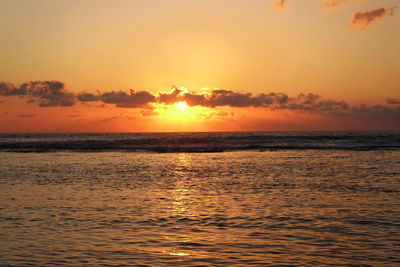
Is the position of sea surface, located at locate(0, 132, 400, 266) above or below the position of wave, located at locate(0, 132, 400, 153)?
below

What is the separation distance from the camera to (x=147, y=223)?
13.8 meters

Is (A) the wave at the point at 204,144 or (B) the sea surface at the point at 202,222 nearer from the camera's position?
(B) the sea surface at the point at 202,222

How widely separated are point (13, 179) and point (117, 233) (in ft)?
53.4

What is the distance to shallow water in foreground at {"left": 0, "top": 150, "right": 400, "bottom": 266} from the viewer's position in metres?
10.3

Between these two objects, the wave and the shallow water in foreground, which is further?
the wave

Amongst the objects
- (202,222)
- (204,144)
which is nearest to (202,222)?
(202,222)

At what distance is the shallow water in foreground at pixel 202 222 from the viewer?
407 inches

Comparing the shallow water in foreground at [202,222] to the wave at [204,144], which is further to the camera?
the wave at [204,144]

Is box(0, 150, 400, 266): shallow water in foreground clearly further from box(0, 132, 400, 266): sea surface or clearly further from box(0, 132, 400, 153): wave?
box(0, 132, 400, 153): wave

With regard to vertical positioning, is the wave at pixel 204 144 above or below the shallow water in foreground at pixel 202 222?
above

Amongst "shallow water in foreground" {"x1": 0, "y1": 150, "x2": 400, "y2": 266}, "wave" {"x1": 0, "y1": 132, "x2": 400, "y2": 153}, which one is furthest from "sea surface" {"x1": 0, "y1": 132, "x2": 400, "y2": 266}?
"wave" {"x1": 0, "y1": 132, "x2": 400, "y2": 153}

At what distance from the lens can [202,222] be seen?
13938mm

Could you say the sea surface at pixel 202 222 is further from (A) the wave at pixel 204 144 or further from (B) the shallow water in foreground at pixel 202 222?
(A) the wave at pixel 204 144

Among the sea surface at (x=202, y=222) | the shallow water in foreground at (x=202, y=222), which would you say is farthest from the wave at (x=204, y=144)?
the shallow water in foreground at (x=202, y=222)
